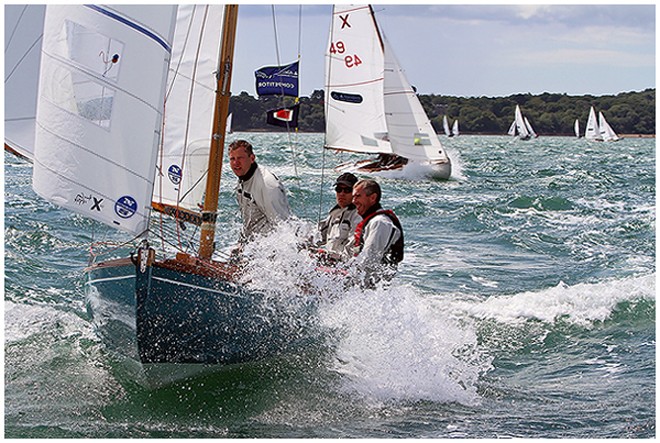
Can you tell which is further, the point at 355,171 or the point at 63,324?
the point at 355,171

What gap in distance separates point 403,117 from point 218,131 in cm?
1808

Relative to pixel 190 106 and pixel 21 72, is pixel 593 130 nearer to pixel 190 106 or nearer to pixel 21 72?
pixel 190 106

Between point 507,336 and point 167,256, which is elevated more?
point 167,256

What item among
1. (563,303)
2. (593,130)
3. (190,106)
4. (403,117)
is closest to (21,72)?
(190,106)

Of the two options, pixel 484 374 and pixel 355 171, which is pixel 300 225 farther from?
pixel 355 171

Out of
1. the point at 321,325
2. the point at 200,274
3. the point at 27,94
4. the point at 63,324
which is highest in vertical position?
the point at 27,94

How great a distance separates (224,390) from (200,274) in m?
0.90

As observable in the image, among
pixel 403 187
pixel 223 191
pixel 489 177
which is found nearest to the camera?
pixel 223 191

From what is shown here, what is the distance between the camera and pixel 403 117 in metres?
24.2

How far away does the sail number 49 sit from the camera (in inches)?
Result: 826

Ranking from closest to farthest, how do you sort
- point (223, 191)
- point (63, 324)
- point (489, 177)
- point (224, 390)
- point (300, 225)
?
point (224, 390) < point (300, 225) < point (63, 324) < point (223, 191) < point (489, 177)

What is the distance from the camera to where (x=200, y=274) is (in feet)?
18.9

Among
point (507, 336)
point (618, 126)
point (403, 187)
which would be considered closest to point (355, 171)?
point (403, 187)

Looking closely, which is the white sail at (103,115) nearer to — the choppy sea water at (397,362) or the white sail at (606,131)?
the choppy sea water at (397,362)
